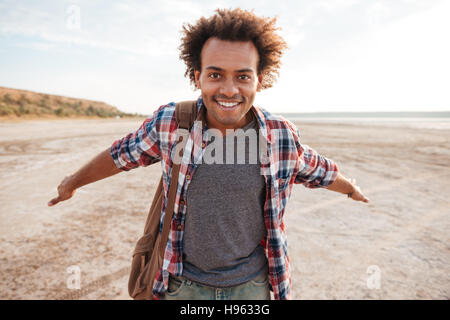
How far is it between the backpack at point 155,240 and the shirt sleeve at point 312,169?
69 cm

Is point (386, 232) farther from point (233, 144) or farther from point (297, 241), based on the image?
point (233, 144)

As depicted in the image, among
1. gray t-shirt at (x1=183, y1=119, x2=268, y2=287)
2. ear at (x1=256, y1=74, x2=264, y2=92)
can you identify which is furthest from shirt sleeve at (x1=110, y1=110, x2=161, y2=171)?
ear at (x1=256, y1=74, x2=264, y2=92)

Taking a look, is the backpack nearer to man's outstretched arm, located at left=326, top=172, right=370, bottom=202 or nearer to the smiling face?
the smiling face

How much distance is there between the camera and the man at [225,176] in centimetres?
150

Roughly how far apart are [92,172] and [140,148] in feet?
1.24

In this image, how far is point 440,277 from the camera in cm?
295

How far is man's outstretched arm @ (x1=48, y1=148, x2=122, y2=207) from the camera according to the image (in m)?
1.71

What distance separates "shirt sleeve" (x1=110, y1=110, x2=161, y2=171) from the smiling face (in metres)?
0.35

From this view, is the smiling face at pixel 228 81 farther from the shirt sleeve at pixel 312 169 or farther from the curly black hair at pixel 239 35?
the shirt sleeve at pixel 312 169

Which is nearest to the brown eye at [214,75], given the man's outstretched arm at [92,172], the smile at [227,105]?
the smile at [227,105]

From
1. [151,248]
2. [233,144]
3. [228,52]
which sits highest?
[228,52]
